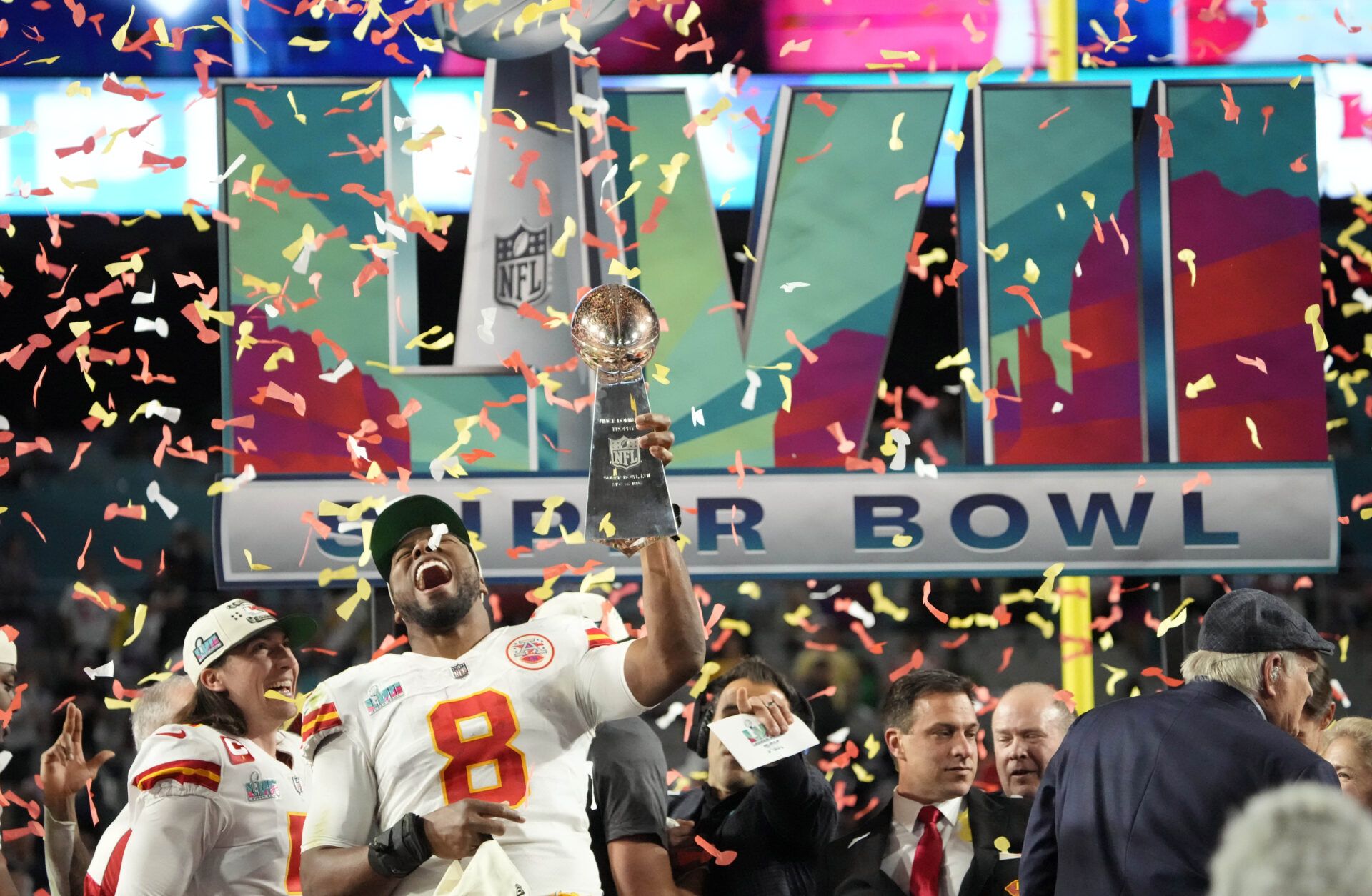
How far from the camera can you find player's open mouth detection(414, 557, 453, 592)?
145 inches

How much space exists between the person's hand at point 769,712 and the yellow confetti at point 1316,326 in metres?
3.37

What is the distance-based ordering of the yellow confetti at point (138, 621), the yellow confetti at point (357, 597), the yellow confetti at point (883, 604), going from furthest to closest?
the yellow confetti at point (883, 604) < the yellow confetti at point (138, 621) < the yellow confetti at point (357, 597)

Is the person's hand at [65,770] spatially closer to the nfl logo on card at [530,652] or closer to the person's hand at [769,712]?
the nfl logo on card at [530,652]

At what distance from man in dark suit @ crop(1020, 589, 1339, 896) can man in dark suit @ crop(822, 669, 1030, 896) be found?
0.64 metres

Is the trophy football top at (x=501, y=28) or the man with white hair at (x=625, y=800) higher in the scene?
the trophy football top at (x=501, y=28)

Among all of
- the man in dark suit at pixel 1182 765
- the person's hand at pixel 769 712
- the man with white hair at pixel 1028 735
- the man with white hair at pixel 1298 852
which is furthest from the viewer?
the man with white hair at pixel 1028 735

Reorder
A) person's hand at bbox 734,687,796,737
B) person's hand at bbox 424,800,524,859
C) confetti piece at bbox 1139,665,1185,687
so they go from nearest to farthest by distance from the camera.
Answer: person's hand at bbox 424,800,524,859
person's hand at bbox 734,687,796,737
confetti piece at bbox 1139,665,1185,687

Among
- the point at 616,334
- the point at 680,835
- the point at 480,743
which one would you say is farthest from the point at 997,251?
the point at 480,743

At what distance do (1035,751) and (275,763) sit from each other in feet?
7.64

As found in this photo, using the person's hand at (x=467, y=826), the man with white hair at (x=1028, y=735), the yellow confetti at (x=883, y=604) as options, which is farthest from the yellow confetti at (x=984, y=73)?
the person's hand at (x=467, y=826)

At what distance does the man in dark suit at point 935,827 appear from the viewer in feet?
13.9

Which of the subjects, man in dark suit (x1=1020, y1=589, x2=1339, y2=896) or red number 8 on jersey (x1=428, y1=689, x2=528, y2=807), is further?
red number 8 on jersey (x1=428, y1=689, x2=528, y2=807)

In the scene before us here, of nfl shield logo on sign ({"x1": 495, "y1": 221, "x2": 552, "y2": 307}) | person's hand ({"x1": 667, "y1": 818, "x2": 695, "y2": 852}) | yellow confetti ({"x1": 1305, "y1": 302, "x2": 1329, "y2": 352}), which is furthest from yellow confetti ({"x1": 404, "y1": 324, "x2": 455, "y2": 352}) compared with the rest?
yellow confetti ({"x1": 1305, "y1": 302, "x2": 1329, "y2": 352})

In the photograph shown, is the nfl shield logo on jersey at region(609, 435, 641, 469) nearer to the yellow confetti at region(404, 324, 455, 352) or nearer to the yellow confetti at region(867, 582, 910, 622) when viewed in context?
the yellow confetti at region(404, 324, 455, 352)
